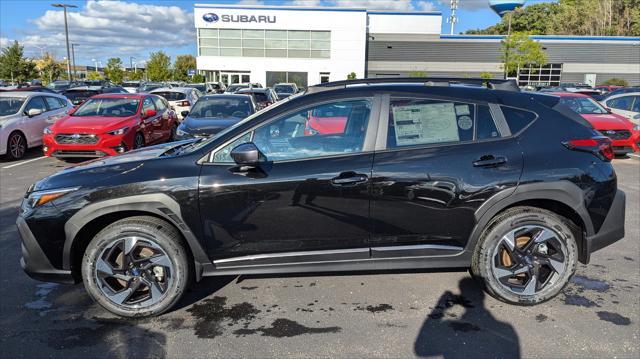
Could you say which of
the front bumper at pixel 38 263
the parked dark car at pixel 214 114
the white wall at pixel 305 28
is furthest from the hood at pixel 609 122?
the white wall at pixel 305 28

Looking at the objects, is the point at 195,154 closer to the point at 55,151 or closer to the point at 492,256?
the point at 492,256

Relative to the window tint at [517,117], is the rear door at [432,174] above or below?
below

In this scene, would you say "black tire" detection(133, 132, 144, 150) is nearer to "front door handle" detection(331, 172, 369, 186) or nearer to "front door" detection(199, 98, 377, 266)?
"front door" detection(199, 98, 377, 266)

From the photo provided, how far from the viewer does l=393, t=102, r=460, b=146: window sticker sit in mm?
3498

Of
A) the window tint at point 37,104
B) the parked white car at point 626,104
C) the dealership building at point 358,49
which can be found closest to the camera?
the window tint at point 37,104

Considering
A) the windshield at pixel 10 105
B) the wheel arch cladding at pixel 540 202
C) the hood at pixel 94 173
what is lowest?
the wheel arch cladding at pixel 540 202

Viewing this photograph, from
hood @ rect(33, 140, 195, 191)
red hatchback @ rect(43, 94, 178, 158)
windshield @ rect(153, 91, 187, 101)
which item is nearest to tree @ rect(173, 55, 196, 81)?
windshield @ rect(153, 91, 187, 101)

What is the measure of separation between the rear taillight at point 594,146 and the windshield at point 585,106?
874 cm

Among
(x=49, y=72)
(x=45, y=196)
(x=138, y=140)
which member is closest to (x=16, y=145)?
(x=138, y=140)

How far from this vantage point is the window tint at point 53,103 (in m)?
12.0

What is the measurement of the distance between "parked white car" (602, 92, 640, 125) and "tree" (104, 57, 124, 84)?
178 feet

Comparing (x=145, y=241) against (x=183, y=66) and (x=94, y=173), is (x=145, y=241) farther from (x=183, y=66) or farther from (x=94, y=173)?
(x=183, y=66)

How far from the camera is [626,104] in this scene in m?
12.1

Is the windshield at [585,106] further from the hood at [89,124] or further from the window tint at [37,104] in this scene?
the window tint at [37,104]
